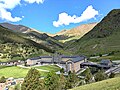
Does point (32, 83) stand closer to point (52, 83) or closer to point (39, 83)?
point (39, 83)

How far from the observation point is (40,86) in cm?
7231

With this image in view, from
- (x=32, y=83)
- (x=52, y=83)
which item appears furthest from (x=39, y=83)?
(x=52, y=83)

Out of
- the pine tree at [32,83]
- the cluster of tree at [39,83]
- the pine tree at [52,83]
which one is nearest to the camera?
the pine tree at [32,83]

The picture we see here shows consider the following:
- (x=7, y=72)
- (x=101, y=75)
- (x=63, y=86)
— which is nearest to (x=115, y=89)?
(x=63, y=86)

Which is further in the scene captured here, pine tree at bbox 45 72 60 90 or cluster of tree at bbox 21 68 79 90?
pine tree at bbox 45 72 60 90

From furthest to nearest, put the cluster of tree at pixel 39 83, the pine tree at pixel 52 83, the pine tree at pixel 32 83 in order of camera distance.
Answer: the pine tree at pixel 52 83
the cluster of tree at pixel 39 83
the pine tree at pixel 32 83

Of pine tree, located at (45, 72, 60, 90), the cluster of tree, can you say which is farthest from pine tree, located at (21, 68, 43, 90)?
pine tree, located at (45, 72, 60, 90)

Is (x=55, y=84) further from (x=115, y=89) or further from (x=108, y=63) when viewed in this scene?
(x=108, y=63)

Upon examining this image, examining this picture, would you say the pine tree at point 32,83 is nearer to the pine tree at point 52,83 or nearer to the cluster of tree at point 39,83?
the cluster of tree at point 39,83

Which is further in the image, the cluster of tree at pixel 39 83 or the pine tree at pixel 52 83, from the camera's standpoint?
the pine tree at pixel 52 83

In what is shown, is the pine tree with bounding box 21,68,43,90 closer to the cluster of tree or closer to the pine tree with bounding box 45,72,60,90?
the cluster of tree

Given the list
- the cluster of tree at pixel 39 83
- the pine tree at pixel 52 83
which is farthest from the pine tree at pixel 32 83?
the pine tree at pixel 52 83

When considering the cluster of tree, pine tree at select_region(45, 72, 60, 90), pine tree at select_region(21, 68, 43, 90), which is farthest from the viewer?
pine tree at select_region(45, 72, 60, 90)

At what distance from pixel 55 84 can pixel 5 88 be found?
Result: 44574mm
